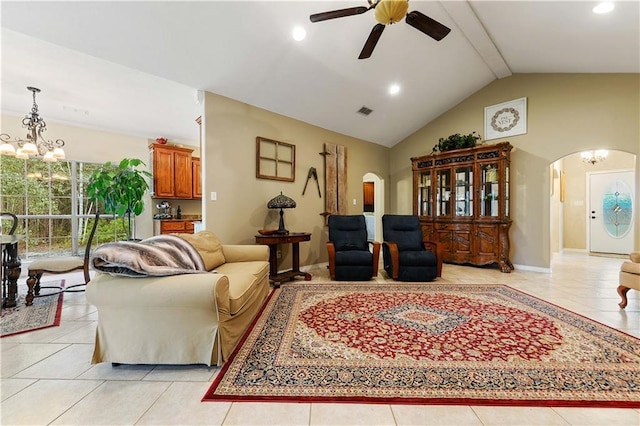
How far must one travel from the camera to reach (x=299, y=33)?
3.00 m

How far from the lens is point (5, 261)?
293cm

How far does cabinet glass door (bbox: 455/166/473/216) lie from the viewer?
4.91 m

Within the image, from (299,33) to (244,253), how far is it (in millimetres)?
2595

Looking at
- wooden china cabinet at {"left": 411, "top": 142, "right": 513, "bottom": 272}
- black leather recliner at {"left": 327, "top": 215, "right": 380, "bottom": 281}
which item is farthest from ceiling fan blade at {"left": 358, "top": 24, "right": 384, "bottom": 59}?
wooden china cabinet at {"left": 411, "top": 142, "right": 513, "bottom": 272}

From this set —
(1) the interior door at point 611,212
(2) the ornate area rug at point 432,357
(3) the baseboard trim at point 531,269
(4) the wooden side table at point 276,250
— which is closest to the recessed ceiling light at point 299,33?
(4) the wooden side table at point 276,250

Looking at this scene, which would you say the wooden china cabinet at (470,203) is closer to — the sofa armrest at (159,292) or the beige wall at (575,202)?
the beige wall at (575,202)

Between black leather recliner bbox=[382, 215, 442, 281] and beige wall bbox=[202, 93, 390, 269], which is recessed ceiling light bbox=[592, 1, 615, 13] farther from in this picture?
beige wall bbox=[202, 93, 390, 269]

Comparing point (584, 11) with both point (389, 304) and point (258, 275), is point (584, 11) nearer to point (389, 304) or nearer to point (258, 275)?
point (389, 304)

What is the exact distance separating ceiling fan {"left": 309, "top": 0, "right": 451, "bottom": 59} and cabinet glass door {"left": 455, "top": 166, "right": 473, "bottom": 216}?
10.3 feet

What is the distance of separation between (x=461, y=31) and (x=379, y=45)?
115 centimetres

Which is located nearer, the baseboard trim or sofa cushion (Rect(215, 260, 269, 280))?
sofa cushion (Rect(215, 260, 269, 280))

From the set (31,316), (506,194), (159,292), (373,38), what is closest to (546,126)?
(506,194)

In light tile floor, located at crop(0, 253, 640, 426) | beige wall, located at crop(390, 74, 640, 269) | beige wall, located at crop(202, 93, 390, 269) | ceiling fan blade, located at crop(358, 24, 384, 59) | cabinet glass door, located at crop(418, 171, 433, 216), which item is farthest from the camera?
cabinet glass door, located at crop(418, 171, 433, 216)

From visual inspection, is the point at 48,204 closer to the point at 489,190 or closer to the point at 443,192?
the point at 443,192
